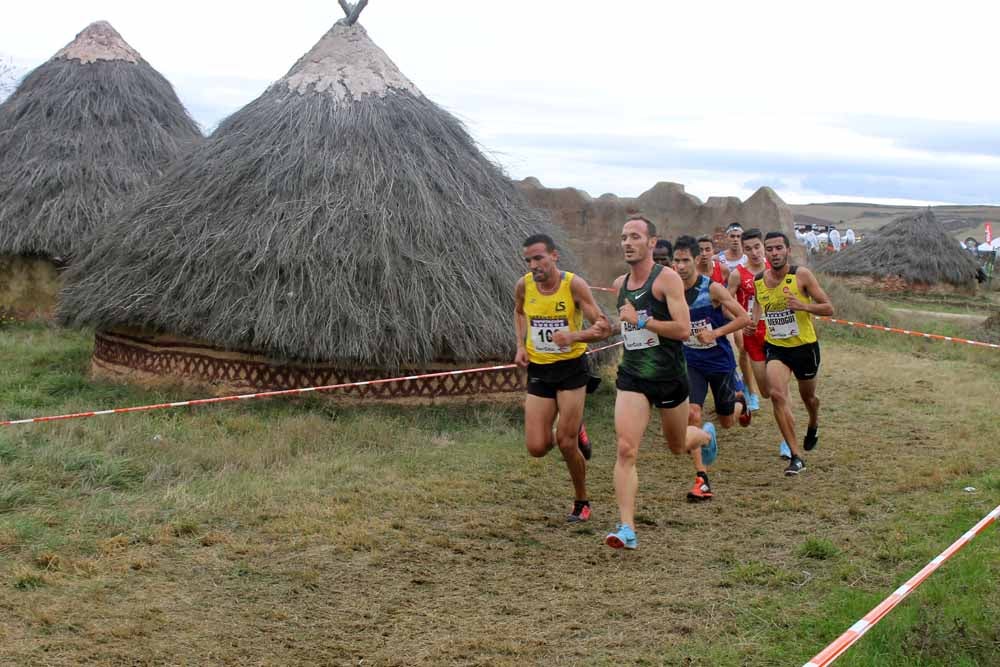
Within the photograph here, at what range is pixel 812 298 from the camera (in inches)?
294

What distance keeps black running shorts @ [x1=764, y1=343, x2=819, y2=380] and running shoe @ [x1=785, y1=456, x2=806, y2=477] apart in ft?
2.04

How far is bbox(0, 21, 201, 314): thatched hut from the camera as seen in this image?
548 inches

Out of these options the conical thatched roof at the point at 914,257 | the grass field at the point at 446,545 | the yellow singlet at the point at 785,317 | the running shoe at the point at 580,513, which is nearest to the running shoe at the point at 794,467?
the grass field at the point at 446,545

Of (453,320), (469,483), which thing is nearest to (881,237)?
(453,320)

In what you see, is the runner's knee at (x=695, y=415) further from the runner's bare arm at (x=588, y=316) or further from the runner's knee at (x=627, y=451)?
the runner's knee at (x=627, y=451)

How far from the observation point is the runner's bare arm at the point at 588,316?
5.79m

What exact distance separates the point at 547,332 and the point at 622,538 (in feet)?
4.24

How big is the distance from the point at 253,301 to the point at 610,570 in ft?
15.0

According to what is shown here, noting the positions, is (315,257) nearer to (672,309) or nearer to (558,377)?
(558,377)

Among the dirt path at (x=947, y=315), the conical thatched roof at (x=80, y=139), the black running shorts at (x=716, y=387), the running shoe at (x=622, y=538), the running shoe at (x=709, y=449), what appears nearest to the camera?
the running shoe at (x=622, y=538)

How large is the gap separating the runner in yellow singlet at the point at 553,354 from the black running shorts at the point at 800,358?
1964 mm

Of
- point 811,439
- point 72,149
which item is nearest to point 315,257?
point 811,439

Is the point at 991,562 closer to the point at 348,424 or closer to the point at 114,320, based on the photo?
the point at 348,424

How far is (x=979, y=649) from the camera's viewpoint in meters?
4.13
